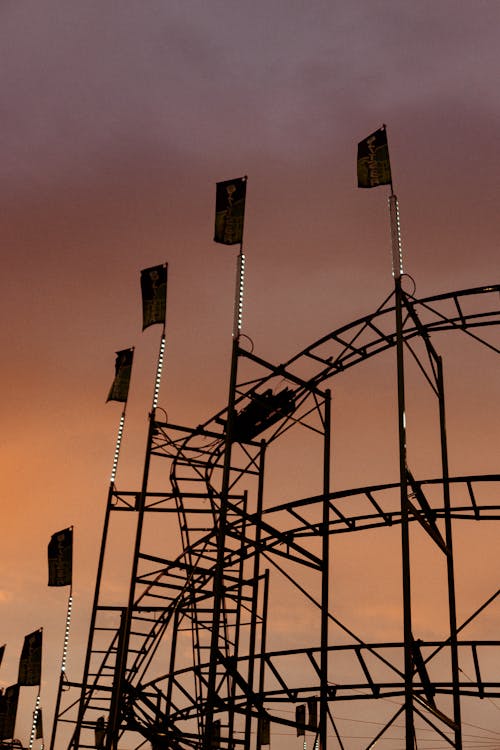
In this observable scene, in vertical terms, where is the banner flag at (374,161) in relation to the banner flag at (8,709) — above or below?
above

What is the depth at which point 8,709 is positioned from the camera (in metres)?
34.1

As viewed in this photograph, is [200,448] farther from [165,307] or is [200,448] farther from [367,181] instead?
[367,181]

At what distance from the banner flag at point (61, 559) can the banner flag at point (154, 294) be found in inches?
287

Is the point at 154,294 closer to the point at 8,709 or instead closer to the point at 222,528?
the point at 222,528

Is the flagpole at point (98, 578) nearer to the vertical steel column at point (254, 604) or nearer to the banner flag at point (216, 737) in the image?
the banner flag at point (216, 737)

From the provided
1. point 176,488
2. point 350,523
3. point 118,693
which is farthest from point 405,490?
point 176,488

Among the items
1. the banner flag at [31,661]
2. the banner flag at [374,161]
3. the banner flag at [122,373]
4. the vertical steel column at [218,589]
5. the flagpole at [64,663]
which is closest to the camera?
the vertical steel column at [218,589]

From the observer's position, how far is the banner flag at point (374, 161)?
13695 millimetres

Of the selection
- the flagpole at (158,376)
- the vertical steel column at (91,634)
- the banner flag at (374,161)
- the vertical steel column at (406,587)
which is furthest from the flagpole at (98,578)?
the banner flag at (374,161)

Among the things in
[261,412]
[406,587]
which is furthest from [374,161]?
[406,587]

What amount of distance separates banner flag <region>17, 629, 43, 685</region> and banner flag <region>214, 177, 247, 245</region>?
18.1m

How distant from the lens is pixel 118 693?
14.8 m

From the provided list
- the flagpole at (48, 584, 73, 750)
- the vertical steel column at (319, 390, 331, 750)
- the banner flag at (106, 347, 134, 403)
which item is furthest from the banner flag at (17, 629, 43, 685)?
the vertical steel column at (319, 390, 331, 750)

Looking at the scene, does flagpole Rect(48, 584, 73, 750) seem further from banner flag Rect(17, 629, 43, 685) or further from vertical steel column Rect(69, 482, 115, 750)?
banner flag Rect(17, 629, 43, 685)
